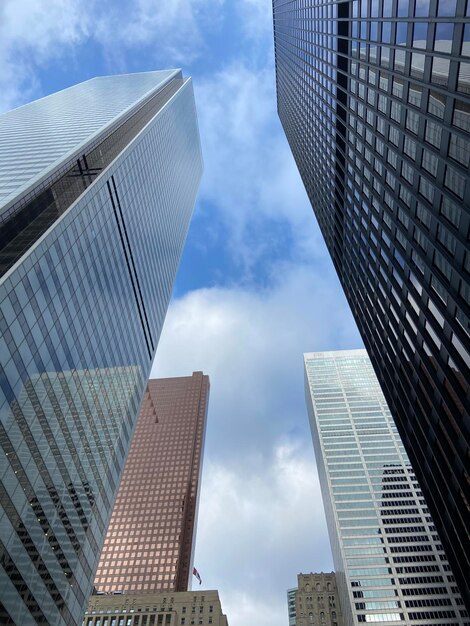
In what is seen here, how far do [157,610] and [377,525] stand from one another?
64.7 m

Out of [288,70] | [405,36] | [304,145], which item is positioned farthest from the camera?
[288,70]

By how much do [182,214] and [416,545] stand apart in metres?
112

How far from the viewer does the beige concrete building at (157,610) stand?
438ft

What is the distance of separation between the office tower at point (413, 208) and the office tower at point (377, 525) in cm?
9374

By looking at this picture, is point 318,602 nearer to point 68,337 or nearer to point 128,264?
point 128,264

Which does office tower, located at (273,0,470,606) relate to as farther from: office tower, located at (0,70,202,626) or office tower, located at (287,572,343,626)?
office tower, located at (287,572,343,626)

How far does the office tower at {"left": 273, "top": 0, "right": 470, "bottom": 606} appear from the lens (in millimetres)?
32594

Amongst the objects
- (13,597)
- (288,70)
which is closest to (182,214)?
(288,70)

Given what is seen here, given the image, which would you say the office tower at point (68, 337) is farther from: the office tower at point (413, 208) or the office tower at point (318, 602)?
the office tower at point (318, 602)

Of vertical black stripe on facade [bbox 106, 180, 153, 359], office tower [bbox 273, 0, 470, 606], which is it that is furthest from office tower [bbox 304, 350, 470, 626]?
office tower [bbox 273, 0, 470, 606]

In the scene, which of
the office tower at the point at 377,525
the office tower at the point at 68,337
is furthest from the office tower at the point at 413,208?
the office tower at the point at 377,525

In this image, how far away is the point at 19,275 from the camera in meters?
44.9

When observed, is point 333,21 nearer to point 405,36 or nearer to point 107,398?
point 405,36

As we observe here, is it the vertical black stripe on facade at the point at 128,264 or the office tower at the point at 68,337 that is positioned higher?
the vertical black stripe on facade at the point at 128,264
